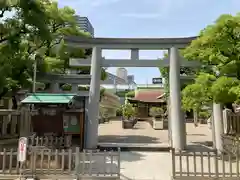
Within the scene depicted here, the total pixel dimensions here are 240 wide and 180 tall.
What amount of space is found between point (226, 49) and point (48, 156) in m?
6.93

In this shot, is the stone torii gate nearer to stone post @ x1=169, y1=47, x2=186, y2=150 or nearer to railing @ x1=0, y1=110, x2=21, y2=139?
stone post @ x1=169, y1=47, x2=186, y2=150

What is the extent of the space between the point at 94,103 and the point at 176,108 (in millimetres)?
4465

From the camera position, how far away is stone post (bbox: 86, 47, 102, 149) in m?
13.7

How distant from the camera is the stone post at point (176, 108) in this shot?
44.2 ft

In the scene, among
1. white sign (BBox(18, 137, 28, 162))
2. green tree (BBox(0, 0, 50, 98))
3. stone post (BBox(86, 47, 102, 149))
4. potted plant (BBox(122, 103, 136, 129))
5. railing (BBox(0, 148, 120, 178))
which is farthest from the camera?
potted plant (BBox(122, 103, 136, 129))

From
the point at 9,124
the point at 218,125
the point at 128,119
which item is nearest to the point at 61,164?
the point at 9,124

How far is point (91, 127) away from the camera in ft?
45.3

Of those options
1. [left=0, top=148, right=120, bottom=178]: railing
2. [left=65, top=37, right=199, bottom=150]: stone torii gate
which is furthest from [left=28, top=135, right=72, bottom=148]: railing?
→ [left=65, top=37, right=199, bottom=150]: stone torii gate

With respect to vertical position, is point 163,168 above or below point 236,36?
below

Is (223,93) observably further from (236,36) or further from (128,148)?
(128,148)

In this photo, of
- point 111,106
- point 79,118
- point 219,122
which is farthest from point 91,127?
point 111,106

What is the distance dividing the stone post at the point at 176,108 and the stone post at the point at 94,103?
13.4 feet

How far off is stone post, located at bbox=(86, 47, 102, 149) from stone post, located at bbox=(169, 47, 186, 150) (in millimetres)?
4080

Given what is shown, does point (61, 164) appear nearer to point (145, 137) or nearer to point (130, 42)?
point (130, 42)
